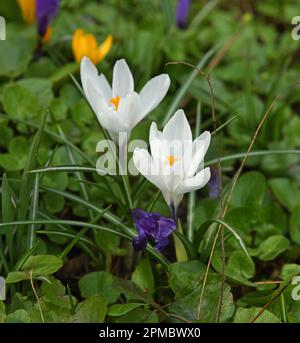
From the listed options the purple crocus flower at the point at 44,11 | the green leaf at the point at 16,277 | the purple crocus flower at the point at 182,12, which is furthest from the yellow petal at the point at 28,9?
the green leaf at the point at 16,277

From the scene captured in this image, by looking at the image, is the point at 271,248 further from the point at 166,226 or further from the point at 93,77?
the point at 93,77

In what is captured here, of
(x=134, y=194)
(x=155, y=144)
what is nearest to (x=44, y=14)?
(x=134, y=194)

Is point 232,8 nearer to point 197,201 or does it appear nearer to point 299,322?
point 197,201

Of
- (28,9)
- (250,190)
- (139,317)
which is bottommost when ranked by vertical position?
(139,317)

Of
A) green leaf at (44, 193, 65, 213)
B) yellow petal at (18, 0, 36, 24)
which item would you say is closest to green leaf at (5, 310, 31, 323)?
green leaf at (44, 193, 65, 213)

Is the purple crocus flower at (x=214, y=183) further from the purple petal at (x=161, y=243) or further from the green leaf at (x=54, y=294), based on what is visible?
the green leaf at (x=54, y=294)
